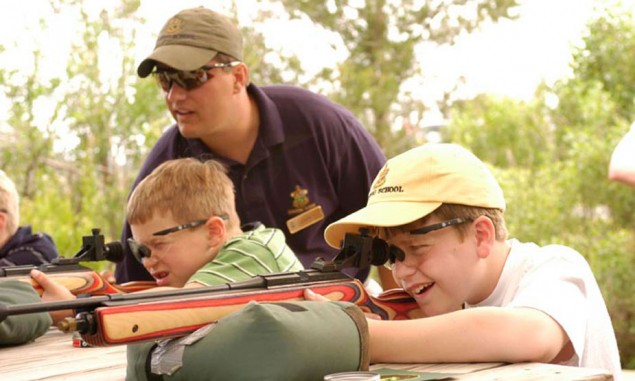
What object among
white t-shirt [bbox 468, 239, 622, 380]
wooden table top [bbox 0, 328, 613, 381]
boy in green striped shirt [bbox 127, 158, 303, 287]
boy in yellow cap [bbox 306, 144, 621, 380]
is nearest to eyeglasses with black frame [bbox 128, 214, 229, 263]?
boy in green striped shirt [bbox 127, 158, 303, 287]

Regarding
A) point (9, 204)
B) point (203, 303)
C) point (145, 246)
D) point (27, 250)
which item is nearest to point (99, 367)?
point (203, 303)

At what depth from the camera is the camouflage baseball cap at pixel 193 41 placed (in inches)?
170

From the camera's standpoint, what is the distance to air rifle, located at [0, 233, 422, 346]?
2199 mm

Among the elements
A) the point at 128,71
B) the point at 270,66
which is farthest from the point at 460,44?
the point at 128,71

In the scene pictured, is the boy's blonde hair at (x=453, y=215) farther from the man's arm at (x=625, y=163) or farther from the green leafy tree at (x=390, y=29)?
the green leafy tree at (x=390, y=29)

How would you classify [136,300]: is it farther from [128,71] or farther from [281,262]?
[128,71]

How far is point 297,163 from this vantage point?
4.64m

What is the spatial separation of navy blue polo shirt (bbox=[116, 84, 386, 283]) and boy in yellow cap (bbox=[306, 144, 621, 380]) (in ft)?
5.08

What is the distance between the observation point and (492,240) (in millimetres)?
2857

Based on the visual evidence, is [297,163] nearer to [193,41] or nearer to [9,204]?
[193,41]

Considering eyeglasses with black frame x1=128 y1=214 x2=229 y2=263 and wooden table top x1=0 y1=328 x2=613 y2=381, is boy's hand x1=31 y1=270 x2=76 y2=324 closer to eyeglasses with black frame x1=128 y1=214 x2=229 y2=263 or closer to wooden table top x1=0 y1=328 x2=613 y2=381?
wooden table top x1=0 y1=328 x2=613 y2=381

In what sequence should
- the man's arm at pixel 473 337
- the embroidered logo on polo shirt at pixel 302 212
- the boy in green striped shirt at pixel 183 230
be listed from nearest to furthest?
the man's arm at pixel 473 337
the boy in green striped shirt at pixel 183 230
the embroidered logo on polo shirt at pixel 302 212

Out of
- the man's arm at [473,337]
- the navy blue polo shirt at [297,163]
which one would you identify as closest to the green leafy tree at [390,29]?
the navy blue polo shirt at [297,163]

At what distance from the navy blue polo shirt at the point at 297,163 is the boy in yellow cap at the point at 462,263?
155 centimetres
